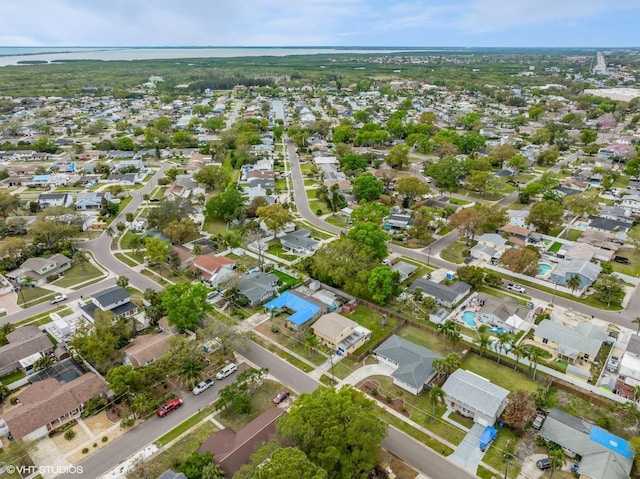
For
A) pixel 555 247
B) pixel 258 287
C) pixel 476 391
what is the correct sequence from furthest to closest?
pixel 555 247 → pixel 258 287 → pixel 476 391

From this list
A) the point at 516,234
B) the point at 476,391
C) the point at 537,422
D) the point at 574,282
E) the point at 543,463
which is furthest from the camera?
the point at 516,234

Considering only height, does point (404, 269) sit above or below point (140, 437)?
above

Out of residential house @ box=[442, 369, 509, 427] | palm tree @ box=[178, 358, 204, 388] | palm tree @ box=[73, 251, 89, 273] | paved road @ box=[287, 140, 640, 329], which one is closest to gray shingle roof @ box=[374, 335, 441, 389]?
residential house @ box=[442, 369, 509, 427]

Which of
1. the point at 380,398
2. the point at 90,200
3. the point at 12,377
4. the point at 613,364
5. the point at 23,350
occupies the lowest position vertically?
the point at 613,364

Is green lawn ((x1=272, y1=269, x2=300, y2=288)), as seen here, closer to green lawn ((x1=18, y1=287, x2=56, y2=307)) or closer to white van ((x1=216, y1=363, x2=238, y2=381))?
white van ((x1=216, y1=363, x2=238, y2=381))

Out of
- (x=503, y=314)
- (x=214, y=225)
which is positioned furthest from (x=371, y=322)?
(x=214, y=225)

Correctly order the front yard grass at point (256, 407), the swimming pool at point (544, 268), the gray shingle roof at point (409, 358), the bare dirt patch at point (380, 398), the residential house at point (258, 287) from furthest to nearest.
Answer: the swimming pool at point (544, 268) → the residential house at point (258, 287) → the gray shingle roof at point (409, 358) → the bare dirt patch at point (380, 398) → the front yard grass at point (256, 407)

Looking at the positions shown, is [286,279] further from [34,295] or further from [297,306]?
[34,295]

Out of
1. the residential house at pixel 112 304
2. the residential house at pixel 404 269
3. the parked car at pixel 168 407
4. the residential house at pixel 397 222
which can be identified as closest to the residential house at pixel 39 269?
the residential house at pixel 112 304

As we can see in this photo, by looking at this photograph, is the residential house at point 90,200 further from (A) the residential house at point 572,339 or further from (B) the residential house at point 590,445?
(B) the residential house at point 590,445
